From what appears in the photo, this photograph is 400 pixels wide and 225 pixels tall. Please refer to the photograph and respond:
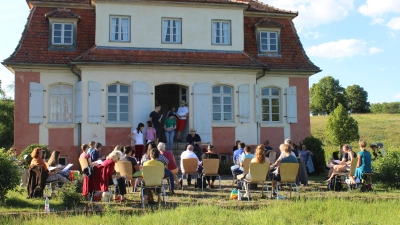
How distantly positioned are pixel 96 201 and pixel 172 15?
10.0 m

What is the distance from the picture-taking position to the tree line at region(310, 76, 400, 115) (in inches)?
2913

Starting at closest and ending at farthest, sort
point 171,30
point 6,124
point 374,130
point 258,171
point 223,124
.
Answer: point 258,171 → point 223,124 → point 171,30 → point 6,124 → point 374,130

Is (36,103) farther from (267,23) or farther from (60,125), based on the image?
(267,23)

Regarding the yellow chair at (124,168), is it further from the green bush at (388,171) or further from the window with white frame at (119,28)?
the window with white frame at (119,28)

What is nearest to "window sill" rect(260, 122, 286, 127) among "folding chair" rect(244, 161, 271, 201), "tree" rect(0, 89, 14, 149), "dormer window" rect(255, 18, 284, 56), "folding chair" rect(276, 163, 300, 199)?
"dormer window" rect(255, 18, 284, 56)

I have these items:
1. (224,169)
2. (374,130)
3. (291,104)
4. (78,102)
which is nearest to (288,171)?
(224,169)

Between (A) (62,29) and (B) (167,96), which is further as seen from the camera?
(B) (167,96)

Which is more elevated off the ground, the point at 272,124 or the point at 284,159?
the point at 272,124

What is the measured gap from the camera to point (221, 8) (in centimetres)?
1964

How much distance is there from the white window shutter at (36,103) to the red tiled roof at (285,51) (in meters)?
8.19

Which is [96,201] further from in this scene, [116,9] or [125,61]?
[116,9]

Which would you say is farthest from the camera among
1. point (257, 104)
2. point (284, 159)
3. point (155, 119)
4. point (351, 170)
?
point (257, 104)

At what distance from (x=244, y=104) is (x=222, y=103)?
0.85m

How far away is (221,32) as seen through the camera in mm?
19750
